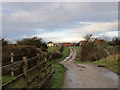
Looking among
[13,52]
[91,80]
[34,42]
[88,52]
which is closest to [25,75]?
[91,80]

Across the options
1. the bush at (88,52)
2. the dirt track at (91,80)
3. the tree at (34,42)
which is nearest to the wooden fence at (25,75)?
the dirt track at (91,80)

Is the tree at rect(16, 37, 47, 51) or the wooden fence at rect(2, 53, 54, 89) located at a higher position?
the tree at rect(16, 37, 47, 51)

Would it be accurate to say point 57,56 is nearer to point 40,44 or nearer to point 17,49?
point 40,44

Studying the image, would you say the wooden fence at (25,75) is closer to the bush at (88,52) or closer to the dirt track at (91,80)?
the dirt track at (91,80)

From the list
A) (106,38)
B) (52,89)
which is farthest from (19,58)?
(106,38)

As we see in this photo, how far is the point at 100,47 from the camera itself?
3195 centimetres

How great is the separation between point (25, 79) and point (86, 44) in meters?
27.4

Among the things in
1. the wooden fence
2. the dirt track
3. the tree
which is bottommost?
the dirt track

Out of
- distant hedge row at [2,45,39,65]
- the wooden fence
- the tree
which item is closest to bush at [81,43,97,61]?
the tree

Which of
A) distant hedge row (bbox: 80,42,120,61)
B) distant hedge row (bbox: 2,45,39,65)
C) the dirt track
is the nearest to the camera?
the dirt track

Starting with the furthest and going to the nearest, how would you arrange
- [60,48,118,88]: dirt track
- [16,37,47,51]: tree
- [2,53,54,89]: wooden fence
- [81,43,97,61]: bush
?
1. [81,43,97,61]: bush
2. [16,37,47,51]: tree
3. [60,48,118,88]: dirt track
4. [2,53,54,89]: wooden fence

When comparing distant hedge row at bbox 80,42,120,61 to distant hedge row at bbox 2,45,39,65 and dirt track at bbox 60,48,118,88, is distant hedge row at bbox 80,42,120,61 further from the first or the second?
distant hedge row at bbox 2,45,39,65

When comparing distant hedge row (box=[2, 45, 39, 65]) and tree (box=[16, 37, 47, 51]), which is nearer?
distant hedge row (box=[2, 45, 39, 65])

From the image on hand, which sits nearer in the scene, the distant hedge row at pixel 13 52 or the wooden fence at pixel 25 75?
the wooden fence at pixel 25 75
